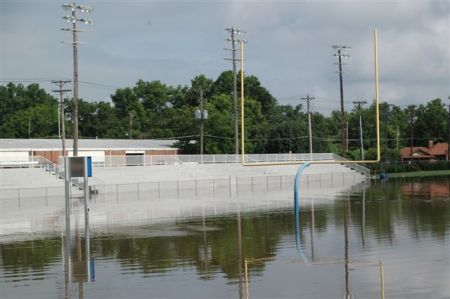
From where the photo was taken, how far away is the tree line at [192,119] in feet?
259

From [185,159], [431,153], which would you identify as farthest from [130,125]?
[431,153]

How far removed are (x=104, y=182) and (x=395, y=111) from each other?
107 metres

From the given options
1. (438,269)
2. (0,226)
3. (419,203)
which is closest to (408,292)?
(438,269)

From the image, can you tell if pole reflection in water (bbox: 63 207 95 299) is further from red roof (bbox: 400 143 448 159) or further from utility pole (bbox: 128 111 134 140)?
red roof (bbox: 400 143 448 159)

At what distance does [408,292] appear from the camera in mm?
10844

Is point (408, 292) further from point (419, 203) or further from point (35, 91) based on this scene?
point (35, 91)

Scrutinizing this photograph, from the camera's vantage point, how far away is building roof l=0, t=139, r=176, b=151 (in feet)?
200

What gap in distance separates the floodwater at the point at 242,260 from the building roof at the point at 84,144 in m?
39.9

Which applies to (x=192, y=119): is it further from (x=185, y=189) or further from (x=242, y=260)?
(x=242, y=260)

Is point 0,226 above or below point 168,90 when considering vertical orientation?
below

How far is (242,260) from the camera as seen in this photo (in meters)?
14.9

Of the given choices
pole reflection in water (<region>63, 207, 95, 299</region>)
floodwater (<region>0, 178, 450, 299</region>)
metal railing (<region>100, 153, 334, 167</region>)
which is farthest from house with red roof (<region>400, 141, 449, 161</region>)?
pole reflection in water (<region>63, 207, 95, 299</region>)

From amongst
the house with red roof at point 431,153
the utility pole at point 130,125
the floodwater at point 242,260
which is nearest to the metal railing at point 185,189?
the floodwater at point 242,260

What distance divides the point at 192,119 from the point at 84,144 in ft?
62.4
